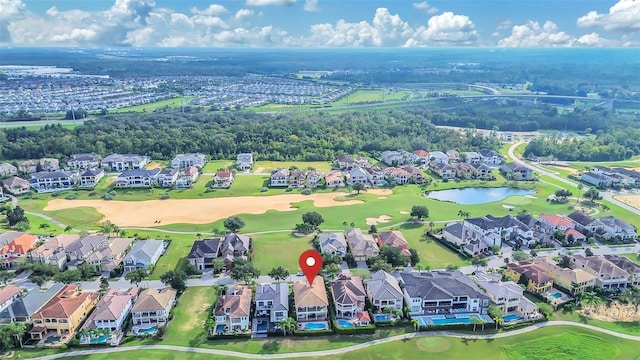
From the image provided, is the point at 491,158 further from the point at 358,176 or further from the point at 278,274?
the point at 278,274

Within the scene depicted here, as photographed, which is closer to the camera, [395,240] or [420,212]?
[395,240]

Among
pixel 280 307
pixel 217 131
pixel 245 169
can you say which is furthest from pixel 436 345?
pixel 217 131

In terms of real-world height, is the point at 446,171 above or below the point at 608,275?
above

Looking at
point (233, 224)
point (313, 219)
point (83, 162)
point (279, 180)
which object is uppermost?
point (83, 162)

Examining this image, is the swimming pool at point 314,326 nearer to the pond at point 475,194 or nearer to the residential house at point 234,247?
the residential house at point 234,247

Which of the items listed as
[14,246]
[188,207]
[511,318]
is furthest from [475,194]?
[14,246]

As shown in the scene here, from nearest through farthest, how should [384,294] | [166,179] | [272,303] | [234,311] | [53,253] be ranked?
[234,311] → [272,303] → [384,294] → [53,253] → [166,179]
